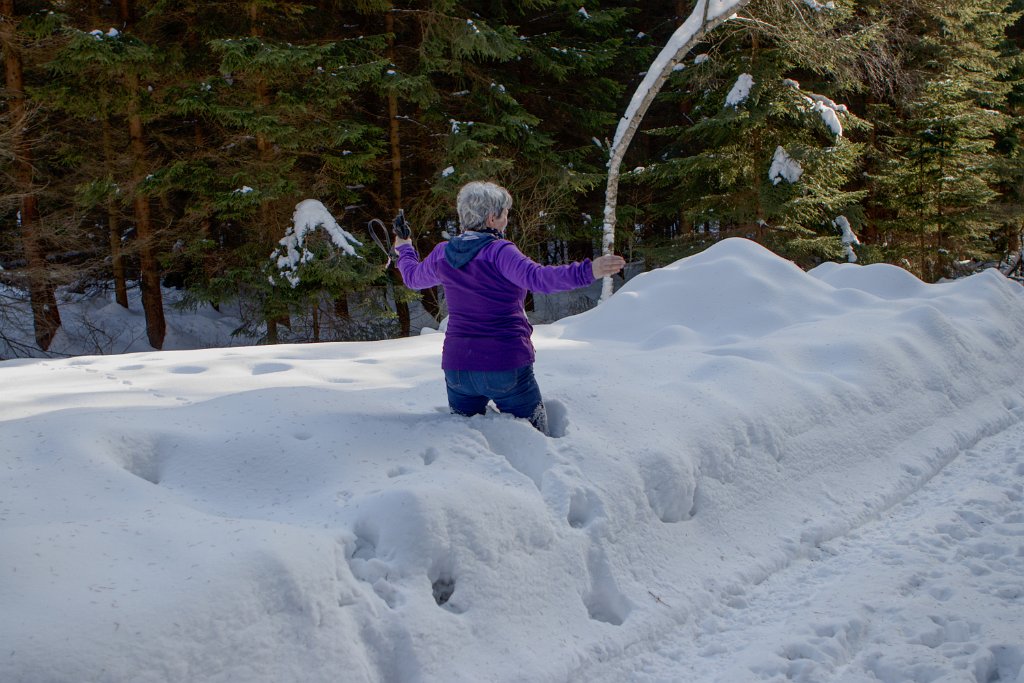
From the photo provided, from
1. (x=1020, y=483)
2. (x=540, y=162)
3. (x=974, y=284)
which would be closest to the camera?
(x=1020, y=483)

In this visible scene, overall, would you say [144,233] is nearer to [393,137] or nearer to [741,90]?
[393,137]

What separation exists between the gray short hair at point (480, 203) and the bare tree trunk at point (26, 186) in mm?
11172

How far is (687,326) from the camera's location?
7.23 m

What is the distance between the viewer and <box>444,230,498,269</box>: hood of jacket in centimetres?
356

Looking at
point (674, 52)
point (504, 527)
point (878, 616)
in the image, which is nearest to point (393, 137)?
point (674, 52)

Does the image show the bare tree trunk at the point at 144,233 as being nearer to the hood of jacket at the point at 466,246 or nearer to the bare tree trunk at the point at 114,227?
the bare tree trunk at the point at 114,227

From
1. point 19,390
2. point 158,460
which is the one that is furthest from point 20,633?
point 19,390

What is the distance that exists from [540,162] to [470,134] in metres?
2.21

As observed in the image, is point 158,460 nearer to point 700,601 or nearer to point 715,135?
point 700,601

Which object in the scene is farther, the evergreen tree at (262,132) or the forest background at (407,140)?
the forest background at (407,140)

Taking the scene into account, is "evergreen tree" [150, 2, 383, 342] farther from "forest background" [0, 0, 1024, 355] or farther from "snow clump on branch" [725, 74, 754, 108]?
"snow clump on branch" [725, 74, 754, 108]

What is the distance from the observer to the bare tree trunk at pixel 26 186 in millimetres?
12203

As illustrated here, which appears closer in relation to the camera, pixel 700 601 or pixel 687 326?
pixel 700 601

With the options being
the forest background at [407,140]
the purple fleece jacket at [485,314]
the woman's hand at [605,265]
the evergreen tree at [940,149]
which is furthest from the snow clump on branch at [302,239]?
the evergreen tree at [940,149]
